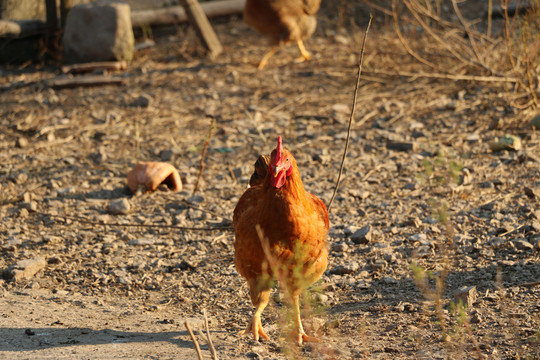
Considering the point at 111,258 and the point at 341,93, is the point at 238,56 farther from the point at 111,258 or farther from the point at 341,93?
the point at 111,258

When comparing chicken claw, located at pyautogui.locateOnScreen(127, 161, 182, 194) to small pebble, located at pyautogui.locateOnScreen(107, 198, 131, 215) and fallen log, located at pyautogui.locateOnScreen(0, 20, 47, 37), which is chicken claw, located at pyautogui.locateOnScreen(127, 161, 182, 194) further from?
fallen log, located at pyautogui.locateOnScreen(0, 20, 47, 37)

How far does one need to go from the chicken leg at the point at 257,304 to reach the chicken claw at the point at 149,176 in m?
1.90

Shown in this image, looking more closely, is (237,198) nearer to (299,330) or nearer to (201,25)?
(299,330)

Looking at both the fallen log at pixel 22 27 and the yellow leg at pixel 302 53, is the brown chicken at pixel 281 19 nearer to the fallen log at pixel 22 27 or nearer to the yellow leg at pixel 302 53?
the yellow leg at pixel 302 53

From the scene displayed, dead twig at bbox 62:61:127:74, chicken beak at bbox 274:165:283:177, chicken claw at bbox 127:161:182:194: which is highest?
chicken beak at bbox 274:165:283:177

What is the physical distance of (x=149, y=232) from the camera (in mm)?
4336

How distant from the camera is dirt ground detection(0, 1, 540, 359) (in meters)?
3.05

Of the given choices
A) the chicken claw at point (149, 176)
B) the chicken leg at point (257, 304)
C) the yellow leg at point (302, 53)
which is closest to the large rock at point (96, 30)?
the yellow leg at point (302, 53)

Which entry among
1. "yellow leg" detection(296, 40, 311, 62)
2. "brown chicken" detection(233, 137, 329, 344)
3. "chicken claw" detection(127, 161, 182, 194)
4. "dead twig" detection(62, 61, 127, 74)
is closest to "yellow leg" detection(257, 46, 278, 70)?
"yellow leg" detection(296, 40, 311, 62)

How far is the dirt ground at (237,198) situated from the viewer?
3.05 metres

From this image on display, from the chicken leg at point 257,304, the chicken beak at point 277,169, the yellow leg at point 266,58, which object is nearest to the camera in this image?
the chicken beak at point 277,169

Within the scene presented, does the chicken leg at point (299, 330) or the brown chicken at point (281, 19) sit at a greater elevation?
the brown chicken at point (281, 19)

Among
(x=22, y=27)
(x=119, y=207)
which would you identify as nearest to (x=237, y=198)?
(x=119, y=207)

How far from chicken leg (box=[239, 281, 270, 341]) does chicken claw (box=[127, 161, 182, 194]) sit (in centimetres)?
190
